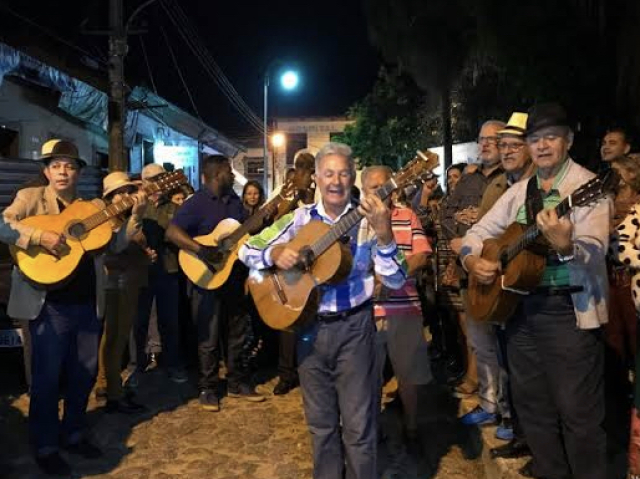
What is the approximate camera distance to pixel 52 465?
4309 millimetres

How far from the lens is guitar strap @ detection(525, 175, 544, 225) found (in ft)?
10.7

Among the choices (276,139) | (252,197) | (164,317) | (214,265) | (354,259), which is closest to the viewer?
(354,259)

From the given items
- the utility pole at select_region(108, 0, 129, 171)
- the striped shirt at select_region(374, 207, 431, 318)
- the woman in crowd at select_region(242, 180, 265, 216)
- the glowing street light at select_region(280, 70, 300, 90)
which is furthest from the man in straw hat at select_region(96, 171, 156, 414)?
the glowing street light at select_region(280, 70, 300, 90)

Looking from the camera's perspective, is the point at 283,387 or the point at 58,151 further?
the point at 283,387

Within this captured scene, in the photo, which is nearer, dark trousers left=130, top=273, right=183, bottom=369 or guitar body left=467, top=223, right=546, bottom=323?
Result: guitar body left=467, top=223, right=546, bottom=323

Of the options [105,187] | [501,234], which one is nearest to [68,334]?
[105,187]

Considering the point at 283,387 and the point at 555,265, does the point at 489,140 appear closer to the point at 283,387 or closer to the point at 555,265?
the point at 555,265

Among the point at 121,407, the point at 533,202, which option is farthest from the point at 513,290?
the point at 121,407

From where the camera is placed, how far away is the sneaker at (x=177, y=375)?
21.3 feet

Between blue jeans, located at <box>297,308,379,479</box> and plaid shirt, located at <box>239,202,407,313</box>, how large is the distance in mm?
127

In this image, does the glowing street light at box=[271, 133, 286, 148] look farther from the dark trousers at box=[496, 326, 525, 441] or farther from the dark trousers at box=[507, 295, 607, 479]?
the dark trousers at box=[507, 295, 607, 479]

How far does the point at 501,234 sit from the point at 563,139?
69 centimetres

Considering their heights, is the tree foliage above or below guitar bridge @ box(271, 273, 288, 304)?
above

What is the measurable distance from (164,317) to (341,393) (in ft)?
12.3
